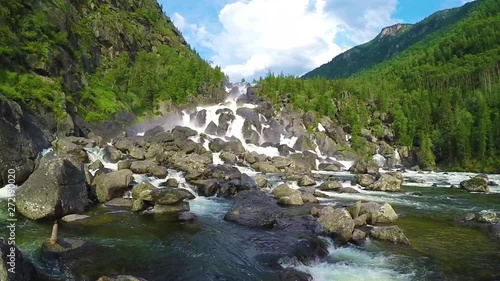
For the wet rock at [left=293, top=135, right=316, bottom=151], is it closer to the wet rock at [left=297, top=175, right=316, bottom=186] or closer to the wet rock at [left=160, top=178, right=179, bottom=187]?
the wet rock at [left=297, top=175, right=316, bottom=186]

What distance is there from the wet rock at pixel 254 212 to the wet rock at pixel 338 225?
10.4 feet

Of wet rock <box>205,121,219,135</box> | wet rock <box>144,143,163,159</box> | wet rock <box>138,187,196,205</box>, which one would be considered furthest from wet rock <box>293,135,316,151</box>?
wet rock <box>138,187,196,205</box>

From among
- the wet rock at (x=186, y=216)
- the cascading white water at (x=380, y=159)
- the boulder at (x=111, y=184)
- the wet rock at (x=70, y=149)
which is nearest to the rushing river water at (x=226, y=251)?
the wet rock at (x=186, y=216)

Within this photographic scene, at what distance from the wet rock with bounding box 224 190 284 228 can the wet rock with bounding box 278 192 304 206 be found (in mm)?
4553

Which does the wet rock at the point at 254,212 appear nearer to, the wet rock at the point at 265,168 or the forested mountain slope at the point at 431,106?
the wet rock at the point at 265,168

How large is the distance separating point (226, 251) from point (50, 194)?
11794 mm

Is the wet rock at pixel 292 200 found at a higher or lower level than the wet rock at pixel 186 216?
higher

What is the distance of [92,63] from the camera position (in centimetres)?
7981

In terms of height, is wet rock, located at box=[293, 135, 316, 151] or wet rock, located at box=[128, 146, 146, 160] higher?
wet rock, located at box=[293, 135, 316, 151]

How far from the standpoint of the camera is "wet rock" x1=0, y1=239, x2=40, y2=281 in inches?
381

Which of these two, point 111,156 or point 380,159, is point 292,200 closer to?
point 111,156

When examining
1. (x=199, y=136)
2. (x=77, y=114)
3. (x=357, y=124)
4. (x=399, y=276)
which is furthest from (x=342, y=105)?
(x=399, y=276)

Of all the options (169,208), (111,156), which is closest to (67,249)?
(169,208)

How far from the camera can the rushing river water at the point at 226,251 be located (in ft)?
51.4
